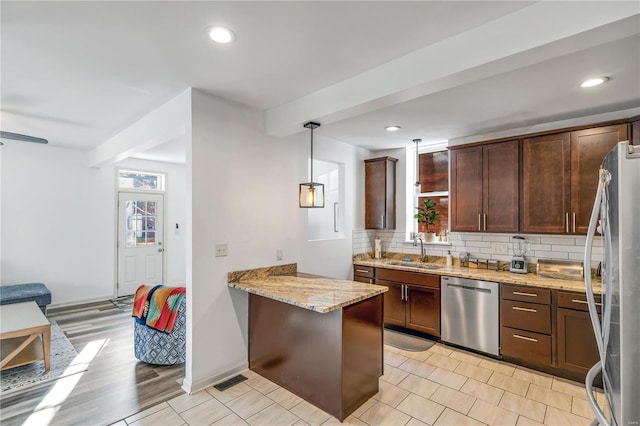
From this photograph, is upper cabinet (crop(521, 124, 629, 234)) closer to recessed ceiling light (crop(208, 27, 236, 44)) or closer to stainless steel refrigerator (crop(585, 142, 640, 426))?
stainless steel refrigerator (crop(585, 142, 640, 426))

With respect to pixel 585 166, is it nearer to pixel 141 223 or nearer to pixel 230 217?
pixel 230 217

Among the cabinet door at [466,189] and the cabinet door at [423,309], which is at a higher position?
the cabinet door at [466,189]

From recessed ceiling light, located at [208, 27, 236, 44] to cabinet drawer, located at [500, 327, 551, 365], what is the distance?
3640mm

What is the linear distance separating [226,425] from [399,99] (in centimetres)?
272

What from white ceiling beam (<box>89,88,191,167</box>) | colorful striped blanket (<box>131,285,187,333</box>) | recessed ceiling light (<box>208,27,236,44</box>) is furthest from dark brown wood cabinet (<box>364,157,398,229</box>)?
recessed ceiling light (<box>208,27,236,44</box>)

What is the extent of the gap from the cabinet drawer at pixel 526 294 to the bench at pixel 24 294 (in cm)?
587

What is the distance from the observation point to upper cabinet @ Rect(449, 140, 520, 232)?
3.57 metres

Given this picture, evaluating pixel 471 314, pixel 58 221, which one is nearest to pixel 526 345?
pixel 471 314

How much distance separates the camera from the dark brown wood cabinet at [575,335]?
2816mm

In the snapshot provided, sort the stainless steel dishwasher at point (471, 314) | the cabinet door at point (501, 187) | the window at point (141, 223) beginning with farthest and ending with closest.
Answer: the window at point (141, 223), the cabinet door at point (501, 187), the stainless steel dishwasher at point (471, 314)

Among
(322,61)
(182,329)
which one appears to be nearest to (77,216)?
(182,329)

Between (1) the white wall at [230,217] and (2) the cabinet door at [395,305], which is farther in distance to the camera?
(2) the cabinet door at [395,305]

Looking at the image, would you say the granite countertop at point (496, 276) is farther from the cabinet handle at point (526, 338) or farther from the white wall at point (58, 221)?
the white wall at point (58, 221)

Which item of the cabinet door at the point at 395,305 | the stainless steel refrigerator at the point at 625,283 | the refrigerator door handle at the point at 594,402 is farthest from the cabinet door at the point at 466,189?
the stainless steel refrigerator at the point at 625,283
